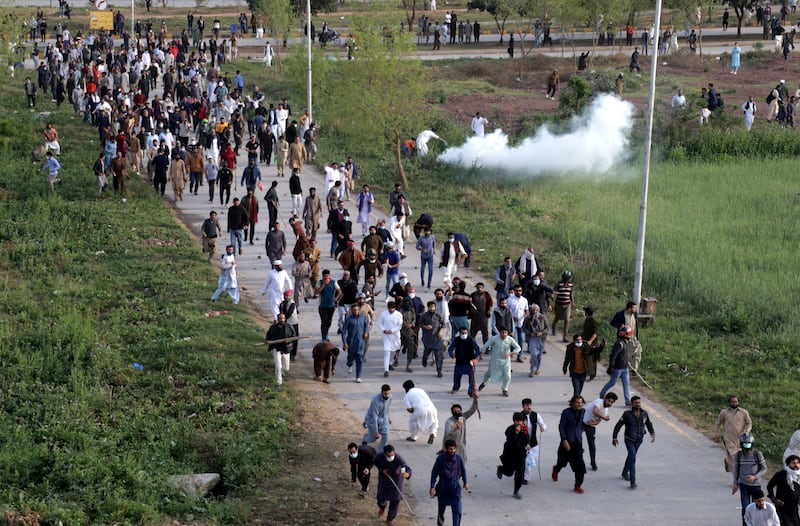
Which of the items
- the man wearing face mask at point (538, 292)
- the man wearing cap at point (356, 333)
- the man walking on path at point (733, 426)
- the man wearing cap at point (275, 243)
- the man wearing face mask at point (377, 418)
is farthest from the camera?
the man wearing cap at point (275, 243)

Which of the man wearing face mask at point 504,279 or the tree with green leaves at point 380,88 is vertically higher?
the tree with green leaves at point 380,88

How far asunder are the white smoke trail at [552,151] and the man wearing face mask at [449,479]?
2148 cm

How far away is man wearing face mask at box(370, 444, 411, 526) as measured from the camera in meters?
14.4

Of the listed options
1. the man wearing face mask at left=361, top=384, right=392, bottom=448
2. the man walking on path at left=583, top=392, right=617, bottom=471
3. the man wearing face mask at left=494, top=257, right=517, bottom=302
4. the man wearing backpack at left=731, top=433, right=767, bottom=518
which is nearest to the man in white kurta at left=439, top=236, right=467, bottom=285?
the man wearing face mask at left=494, top=257, right=517, bottom=302

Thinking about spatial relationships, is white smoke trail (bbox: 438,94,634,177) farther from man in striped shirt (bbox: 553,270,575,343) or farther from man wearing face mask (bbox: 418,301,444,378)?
man wearing face mask (bbox: 418,301,444,378)

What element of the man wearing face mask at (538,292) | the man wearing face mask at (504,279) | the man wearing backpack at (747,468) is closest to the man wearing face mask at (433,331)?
the man wearing face mask at (504,279)

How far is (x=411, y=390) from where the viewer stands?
54.2ft

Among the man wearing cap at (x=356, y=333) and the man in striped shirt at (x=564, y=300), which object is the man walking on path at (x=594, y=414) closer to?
the man wearing cap at (x=356, y=333)

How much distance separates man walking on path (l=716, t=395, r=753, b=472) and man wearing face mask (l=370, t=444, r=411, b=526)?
14.2ft

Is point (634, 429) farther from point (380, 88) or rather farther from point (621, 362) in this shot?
point (380, 88)

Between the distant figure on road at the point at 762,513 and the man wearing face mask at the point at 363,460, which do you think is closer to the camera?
the distant figure on road at the point at 762,513

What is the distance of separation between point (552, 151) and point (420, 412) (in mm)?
21376

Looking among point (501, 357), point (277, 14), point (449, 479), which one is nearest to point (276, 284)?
point (501, 357)

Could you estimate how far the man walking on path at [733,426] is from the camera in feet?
51.0
